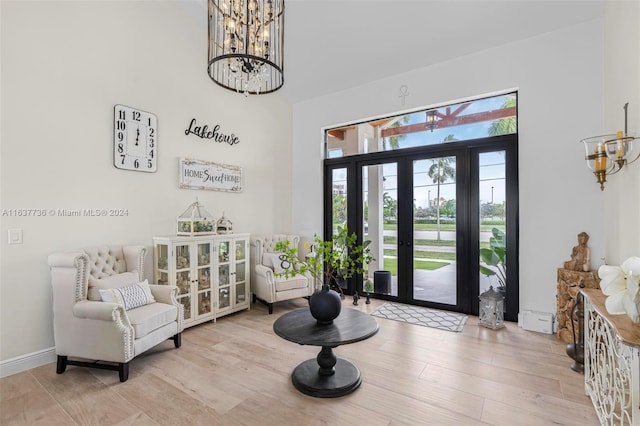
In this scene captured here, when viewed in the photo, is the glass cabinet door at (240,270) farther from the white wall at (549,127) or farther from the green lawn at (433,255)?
the white wall at (549,127)

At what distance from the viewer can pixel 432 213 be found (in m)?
4.46

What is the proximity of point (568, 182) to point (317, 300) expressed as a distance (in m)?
3.14

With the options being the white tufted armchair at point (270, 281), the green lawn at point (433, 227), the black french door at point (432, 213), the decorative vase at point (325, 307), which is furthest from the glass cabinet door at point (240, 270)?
the green lawn at point (433, 227)

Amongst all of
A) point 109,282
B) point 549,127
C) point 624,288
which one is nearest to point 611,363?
point 624,288

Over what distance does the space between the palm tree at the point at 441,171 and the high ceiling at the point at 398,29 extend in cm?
124

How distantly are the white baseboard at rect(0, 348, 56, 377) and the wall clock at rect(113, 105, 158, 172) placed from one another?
195cm

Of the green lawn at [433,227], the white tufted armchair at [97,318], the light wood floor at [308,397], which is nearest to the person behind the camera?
the light wood floor at [308,397]

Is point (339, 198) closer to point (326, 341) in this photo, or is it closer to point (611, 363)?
point (326, 341)

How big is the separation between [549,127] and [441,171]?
51.3 inches

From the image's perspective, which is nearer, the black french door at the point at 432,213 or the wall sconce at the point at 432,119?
Result: the black french door at the point at 432,213

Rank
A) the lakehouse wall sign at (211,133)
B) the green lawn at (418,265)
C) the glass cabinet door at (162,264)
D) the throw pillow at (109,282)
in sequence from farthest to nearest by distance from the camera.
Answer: the green lawn at (418,265) < the lakehouse wall sign at (211,133) < the glass cabinet door at (162,264) < the throw pillow at (109,282)

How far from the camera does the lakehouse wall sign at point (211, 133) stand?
4215mm

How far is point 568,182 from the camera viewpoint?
3463 mm

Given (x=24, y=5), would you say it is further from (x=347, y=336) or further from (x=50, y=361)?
(x=347, y=336)
